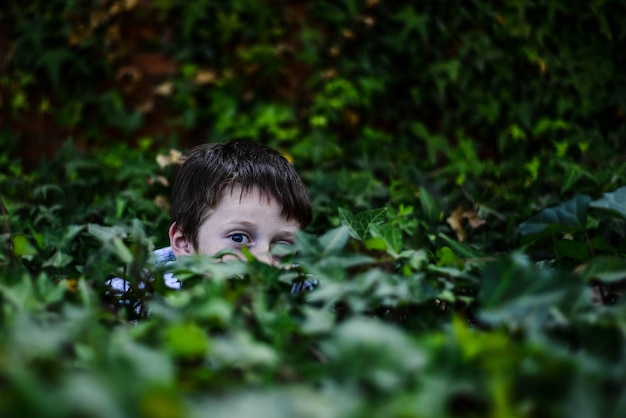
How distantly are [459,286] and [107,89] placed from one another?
311cm

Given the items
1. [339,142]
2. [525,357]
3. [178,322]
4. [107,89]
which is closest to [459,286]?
[525,357]

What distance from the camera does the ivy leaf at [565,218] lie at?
1.38 metres

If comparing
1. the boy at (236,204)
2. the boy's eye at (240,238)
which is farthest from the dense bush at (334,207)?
the boy's eye at (240,238)

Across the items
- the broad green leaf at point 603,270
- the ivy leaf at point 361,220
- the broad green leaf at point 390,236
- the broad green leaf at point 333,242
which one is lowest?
the broad green leaf at point 603,270

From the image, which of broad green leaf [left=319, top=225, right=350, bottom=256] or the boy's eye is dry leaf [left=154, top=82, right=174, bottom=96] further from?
broad green leaf [left=319, top=225, right=350, bottom=256]

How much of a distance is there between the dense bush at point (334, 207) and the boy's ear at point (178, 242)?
6cm

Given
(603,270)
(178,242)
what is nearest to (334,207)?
(178,242)

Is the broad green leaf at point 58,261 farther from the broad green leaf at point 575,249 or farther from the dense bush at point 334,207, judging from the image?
the broad green leaf at point 575,249

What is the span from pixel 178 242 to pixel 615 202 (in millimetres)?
1341

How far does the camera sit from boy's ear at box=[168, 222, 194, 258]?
6.99ft

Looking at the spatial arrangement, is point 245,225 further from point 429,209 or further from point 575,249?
point 575,249

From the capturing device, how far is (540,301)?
2.64ft

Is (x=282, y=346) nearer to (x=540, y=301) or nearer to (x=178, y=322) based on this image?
(x=178, y=322)

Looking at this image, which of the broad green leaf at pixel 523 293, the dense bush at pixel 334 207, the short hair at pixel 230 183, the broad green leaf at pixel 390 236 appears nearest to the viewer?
the dense bush at pixel 334 207
